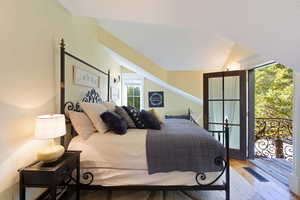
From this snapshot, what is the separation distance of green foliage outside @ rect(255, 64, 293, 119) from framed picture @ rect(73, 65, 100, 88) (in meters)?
5.61

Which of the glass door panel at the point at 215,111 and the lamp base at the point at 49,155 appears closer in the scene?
the lamp base at the point at 49,155

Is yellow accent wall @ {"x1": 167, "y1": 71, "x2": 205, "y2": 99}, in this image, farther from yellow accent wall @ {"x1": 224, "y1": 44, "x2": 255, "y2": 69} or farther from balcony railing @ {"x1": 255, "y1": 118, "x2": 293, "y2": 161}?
balcony railing @ {"x1": 255, "y1": 118, "x2": 293, "y2": 161}

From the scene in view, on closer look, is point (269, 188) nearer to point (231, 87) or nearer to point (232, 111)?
point (232, 111)

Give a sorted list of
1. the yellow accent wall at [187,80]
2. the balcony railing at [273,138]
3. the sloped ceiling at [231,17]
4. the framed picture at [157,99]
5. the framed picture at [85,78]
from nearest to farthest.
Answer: the sloped ceiling at [231,17], the framed picture at [85,78], the balcony railing at [273,138], the yellow accent wall at [187,80], the framed picture at [157,99]

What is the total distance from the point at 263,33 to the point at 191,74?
296cm

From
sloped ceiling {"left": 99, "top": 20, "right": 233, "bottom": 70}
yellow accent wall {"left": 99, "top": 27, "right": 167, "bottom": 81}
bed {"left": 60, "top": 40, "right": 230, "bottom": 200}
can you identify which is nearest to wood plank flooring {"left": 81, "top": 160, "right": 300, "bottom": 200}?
bed {"left": 60, "top": 40, "right": 230, "bottom": 200}

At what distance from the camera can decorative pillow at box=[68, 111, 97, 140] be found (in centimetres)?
206

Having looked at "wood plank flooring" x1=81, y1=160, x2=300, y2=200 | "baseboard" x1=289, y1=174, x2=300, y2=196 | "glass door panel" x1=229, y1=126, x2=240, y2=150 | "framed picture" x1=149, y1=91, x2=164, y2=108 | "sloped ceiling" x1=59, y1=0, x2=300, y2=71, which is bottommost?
"wood plank flooring" x1=81, y1=160, x2=300, y2=200

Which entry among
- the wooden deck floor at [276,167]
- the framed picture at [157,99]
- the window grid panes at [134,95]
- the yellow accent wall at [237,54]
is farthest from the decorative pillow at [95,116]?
the window grid panes at [134,95]

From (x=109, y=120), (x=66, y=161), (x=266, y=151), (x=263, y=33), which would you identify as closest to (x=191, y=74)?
(x=266, y=151)

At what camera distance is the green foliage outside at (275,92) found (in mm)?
5727

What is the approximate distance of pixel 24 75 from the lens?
160 cm

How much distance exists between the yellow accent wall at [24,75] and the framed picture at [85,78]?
52 centimetres

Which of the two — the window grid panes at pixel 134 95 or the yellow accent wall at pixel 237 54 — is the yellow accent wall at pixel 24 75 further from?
the window grid panes at pixel 134 95
